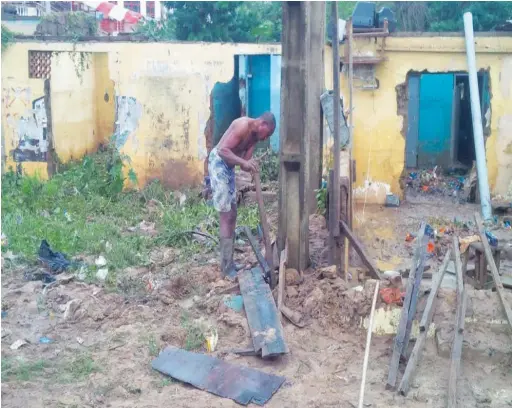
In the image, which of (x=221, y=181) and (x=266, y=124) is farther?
(x=221, y=181)

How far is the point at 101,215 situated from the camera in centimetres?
1048

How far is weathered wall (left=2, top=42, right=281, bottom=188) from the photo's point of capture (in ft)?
38.6

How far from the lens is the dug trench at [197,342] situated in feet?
16.7

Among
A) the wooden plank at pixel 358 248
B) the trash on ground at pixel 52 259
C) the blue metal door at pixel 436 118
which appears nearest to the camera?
the wooden plank at pixel 358 248

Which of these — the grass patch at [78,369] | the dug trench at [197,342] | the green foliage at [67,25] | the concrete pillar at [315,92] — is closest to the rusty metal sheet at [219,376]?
the dug trench at [197,342]

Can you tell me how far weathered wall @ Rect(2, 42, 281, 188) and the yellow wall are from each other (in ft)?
Answer: 0.06

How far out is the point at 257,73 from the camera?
48.3 ft

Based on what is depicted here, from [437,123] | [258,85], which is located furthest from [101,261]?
[437,123]

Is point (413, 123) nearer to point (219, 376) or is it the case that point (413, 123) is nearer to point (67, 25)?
point (67, 25)

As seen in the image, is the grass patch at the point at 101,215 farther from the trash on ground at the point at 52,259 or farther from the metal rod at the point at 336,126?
the metal rod at the point at 336,126

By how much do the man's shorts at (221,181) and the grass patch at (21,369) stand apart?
2583 millimetres

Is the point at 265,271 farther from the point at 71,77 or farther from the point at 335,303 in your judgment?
the point at 71,77

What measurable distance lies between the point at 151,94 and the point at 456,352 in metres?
8.09

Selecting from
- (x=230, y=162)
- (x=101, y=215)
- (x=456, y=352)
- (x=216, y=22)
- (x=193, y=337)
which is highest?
(x=216, y=22)
